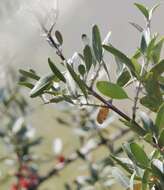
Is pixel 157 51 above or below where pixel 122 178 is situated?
above

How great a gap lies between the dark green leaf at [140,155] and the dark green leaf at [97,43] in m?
0.15

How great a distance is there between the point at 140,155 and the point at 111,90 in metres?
0.10

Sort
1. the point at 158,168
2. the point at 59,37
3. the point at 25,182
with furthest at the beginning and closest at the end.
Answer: the point at 25,182 < the point at 59,37 < the point at 158,168

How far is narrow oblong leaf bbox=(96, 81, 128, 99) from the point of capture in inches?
36.7

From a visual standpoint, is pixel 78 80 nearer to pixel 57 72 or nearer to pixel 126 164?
pixel 57 72

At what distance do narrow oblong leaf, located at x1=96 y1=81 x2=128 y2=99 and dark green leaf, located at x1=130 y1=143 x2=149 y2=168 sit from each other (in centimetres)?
8

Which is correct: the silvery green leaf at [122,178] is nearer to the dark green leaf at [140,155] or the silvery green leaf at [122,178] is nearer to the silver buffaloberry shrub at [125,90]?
the silver buffaloberry shrub at [125,90]

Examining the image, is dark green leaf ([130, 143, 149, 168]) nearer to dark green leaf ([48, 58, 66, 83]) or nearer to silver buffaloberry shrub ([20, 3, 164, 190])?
silver buffaloberry shrub ([20, 3, 164, 190])

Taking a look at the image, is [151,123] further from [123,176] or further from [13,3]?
[13,3]

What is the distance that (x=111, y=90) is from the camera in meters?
0.94

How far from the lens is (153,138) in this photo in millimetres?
922

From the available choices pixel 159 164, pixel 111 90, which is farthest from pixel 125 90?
pixel 159 164

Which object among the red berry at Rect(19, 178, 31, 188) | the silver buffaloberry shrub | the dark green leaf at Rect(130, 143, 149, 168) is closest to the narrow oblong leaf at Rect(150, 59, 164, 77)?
the silver buffaloberry shrub

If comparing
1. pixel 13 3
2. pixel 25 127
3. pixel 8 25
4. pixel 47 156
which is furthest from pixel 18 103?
pixel 13 3
